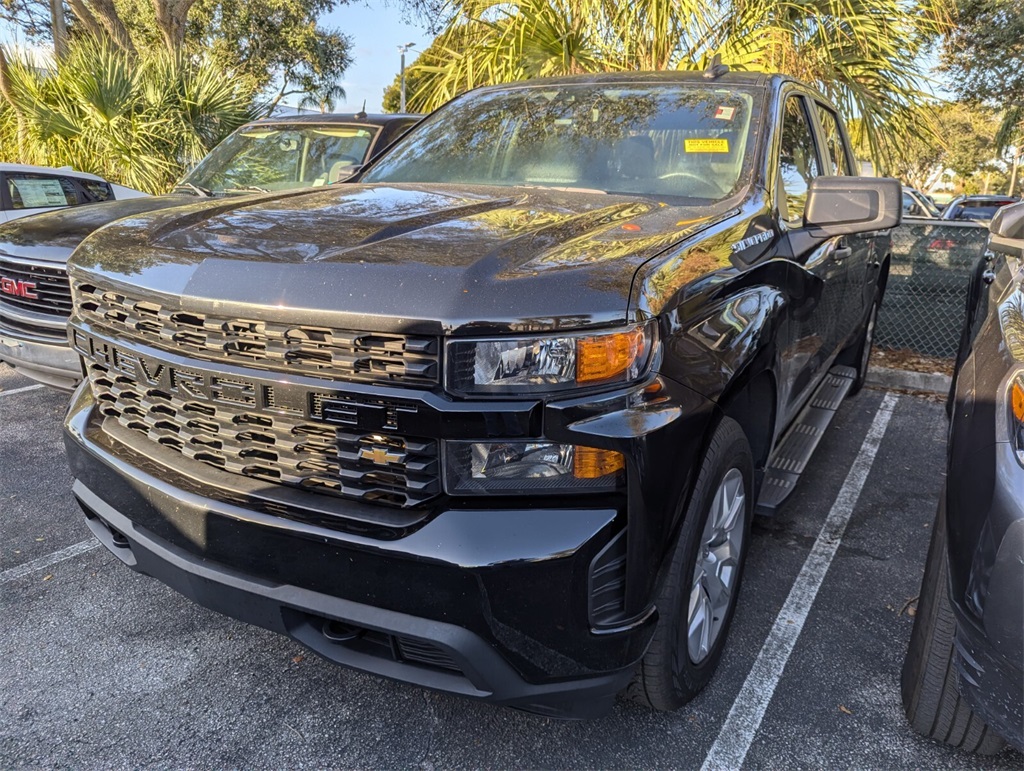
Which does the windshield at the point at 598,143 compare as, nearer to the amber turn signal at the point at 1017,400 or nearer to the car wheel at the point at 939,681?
the amber turn signal at the point at 1017,400

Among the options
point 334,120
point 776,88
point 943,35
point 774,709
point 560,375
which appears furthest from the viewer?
point 943,35

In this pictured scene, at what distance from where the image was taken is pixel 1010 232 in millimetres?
2666

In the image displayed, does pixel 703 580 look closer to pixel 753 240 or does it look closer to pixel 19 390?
pixel 753 240

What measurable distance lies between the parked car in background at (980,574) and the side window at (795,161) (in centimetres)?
82

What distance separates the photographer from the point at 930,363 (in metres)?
6.40

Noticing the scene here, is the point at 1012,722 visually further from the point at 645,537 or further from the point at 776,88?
the point at 776,88

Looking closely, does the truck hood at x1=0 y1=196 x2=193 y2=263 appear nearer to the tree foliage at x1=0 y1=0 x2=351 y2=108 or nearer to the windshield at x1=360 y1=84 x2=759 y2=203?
the windshield at x1=360 y1=84 x2=759 y2=203

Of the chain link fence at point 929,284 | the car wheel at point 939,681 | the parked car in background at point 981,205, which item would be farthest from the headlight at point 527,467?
the parked car in background at point 981,205

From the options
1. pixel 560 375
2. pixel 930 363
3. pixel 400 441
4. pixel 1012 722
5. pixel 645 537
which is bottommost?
pixel 930 363

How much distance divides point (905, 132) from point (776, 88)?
4.68 meters

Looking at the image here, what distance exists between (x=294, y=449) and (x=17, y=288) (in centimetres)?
342

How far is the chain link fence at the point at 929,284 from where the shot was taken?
20.2 feet

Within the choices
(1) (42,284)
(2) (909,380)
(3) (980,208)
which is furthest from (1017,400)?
(3) (980,208)

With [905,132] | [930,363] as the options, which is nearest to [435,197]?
[930,363]
